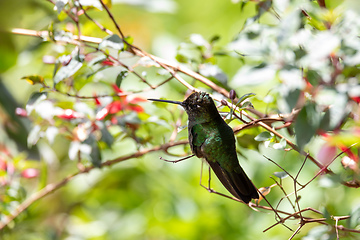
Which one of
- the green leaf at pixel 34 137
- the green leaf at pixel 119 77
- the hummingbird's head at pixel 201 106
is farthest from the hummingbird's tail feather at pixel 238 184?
the green leaf at pixel 34 137

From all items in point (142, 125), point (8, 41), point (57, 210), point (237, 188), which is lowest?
point (57, 210)

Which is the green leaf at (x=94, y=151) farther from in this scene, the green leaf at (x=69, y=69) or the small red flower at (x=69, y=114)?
the green leaf at (x=69, y=69)

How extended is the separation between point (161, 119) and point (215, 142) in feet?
1.02

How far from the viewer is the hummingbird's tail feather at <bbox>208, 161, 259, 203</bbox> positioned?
34.8 inches

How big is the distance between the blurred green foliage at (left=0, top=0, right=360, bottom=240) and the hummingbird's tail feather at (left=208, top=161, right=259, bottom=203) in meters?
0.06

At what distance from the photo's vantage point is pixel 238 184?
2.95 ft

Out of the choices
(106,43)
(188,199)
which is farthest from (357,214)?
(188,199)

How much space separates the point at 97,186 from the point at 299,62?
1752 mm

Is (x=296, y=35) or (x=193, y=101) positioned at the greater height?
(x=296, y=35)

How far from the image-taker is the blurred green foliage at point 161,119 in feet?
2.03

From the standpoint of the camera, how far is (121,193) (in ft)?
7.51

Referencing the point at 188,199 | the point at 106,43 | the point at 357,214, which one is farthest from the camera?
the point at 188,199

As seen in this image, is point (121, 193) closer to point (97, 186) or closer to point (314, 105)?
point (97, 186)

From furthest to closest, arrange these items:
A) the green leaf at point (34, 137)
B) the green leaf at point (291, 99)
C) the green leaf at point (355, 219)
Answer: the green leaf at point (34, 137), the green leaf at point (355, 219), the green leaf at point (291, 99)
